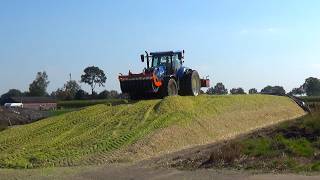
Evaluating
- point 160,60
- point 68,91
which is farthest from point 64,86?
point 160,60

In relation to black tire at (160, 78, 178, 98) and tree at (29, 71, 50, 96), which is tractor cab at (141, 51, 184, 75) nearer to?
black tire at (160, 78, 178, 98)

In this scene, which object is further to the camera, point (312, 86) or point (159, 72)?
point (312, 86)

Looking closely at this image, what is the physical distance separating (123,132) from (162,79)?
29.9 ft

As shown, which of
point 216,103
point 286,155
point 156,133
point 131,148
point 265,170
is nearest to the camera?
point 265,170

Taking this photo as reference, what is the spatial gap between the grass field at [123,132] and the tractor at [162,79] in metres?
2.16

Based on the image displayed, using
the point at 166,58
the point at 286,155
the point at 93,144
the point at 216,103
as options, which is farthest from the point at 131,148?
the point at 166,58

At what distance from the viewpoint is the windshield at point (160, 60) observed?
3027 cm

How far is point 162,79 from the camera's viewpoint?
28375 millimetres

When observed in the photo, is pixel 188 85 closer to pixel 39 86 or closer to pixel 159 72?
pixel 159 72

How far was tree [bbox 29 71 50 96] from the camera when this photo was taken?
13525 centimetres

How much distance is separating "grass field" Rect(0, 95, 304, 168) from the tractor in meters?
2.16

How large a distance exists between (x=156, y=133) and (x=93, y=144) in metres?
2.29

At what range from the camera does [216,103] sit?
2644cm

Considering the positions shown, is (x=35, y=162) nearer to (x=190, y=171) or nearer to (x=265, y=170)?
(x=190, y=171)
